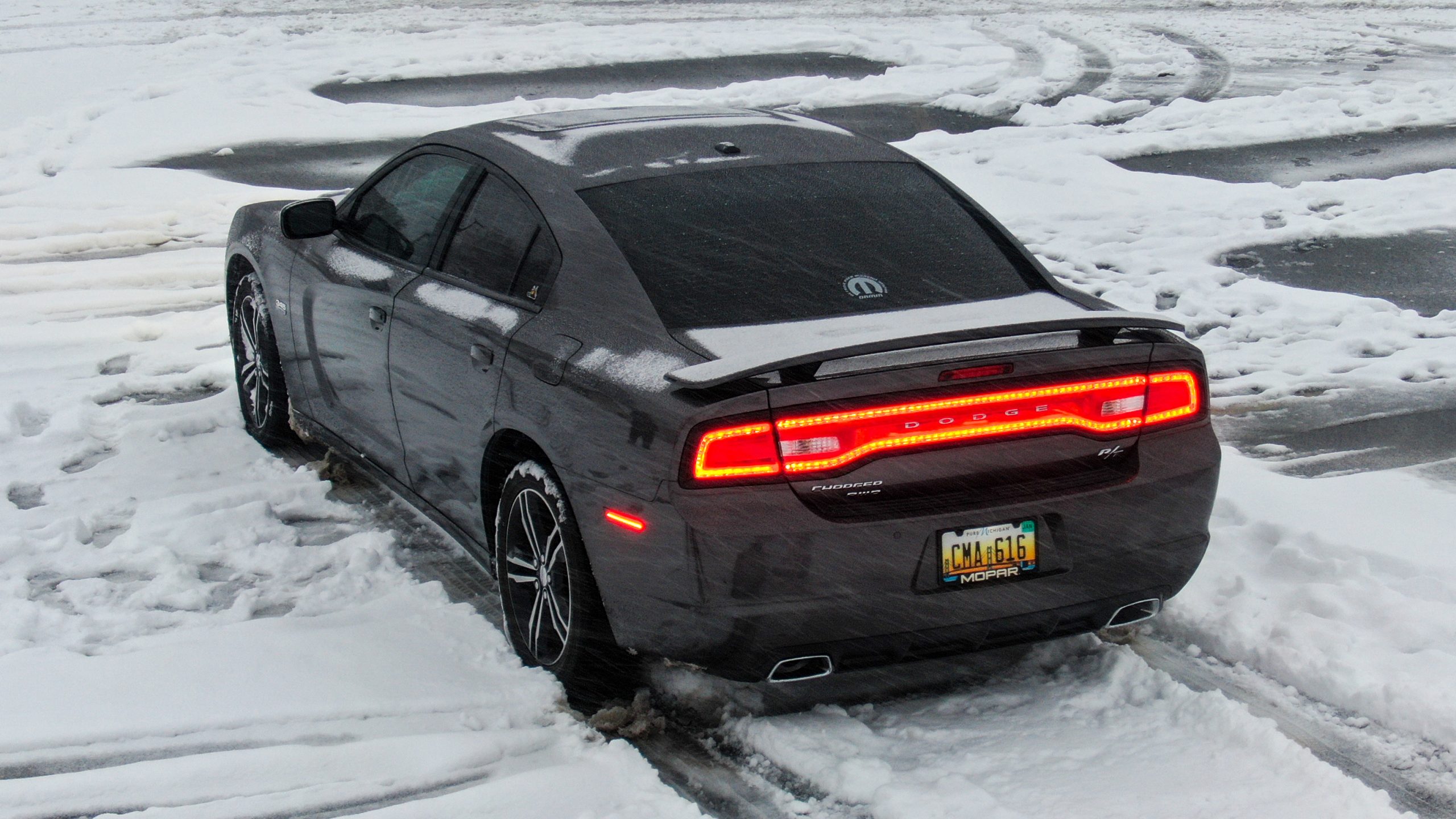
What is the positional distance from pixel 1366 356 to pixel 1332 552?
→ 302cm

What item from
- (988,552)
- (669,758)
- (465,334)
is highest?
(465,334)

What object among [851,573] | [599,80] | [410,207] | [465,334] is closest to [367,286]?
[410,207]

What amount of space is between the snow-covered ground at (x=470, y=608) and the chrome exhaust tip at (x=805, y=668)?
0.94ft

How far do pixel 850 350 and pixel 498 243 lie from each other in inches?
61.1

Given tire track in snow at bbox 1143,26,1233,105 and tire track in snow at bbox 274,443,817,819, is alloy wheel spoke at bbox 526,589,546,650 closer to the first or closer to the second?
tire track in snow at bbox 274,443,817,819

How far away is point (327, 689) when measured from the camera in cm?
426

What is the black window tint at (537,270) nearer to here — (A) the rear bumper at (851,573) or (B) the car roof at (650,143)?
(B) the car roof at (650,143)

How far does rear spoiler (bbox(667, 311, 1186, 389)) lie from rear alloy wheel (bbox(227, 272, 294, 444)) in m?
3.19

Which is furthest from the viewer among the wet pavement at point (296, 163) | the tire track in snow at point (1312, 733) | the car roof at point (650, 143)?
the wet pavement at point (296, 163)

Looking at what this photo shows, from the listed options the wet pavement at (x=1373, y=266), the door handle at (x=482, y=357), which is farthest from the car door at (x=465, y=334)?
the wet pavement at (x=1373, y=266)

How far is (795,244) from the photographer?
434cm

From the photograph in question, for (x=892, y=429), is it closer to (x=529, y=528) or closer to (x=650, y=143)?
(x=529, y=528)

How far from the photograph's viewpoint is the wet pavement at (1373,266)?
8.78 meters

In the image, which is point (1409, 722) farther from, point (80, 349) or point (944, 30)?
point (944, 30)
